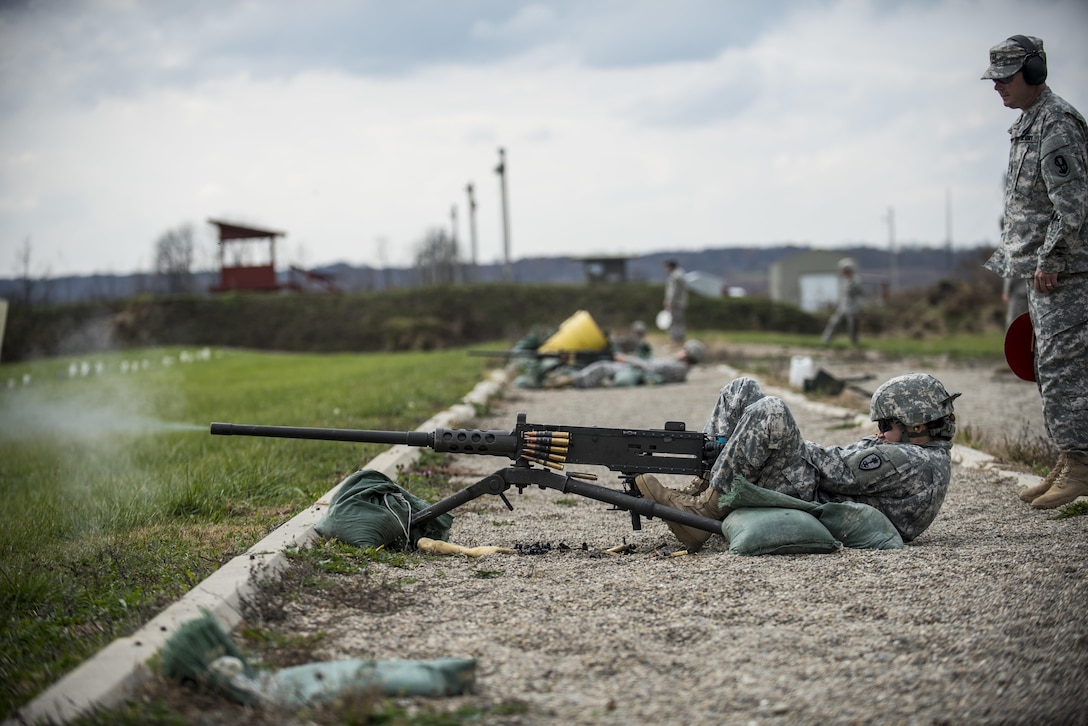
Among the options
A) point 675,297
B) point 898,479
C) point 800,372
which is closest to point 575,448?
point 898,479

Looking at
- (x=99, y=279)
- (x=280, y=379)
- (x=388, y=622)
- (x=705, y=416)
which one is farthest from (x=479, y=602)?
(x=99, y=279)

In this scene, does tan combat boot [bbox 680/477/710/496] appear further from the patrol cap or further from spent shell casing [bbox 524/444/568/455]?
the patrol cap

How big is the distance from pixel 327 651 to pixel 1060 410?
4.46 m

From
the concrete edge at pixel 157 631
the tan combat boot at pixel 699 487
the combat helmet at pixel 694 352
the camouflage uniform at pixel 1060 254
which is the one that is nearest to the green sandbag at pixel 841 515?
the tan combat boot at pixel 699 487

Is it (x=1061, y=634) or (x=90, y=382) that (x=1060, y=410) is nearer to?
(x=1061, y=634)

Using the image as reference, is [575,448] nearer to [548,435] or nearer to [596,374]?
[548,435]

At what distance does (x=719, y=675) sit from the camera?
351 cm

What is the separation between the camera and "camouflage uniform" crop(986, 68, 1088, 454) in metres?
5.82

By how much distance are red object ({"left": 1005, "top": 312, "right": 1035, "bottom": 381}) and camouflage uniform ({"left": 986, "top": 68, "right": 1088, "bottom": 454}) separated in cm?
36

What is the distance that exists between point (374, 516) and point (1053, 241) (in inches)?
163

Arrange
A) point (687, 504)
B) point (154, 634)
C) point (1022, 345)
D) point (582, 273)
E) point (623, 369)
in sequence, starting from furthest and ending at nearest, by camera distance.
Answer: point (582, 273) < point (623, 369) < point (1022, 345) < point (687, 504) < point (154, 634)

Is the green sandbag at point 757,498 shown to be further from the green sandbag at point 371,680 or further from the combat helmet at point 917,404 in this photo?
the green sandbag at point 371,680

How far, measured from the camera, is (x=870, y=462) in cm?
537

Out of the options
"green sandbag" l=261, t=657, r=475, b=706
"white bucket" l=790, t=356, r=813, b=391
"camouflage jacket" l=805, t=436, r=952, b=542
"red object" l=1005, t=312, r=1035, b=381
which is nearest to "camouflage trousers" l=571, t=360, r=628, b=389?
"white bucket" l=790, t=356, r=813, b=391
